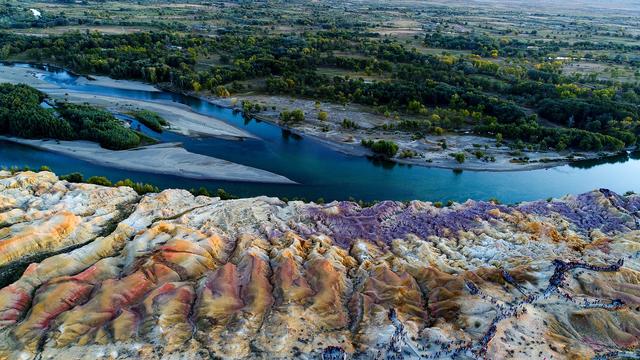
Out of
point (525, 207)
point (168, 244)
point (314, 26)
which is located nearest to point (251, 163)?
point (168, 244)

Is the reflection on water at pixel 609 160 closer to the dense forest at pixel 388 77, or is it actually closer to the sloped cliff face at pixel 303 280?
the dense forest at pixel 388 77

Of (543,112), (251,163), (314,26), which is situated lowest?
(251,163)

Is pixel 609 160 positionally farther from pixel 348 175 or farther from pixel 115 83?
pixel 115 83

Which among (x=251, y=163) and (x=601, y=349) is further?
(x=251, y=163)

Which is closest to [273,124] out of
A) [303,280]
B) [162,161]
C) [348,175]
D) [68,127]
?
[348,175]

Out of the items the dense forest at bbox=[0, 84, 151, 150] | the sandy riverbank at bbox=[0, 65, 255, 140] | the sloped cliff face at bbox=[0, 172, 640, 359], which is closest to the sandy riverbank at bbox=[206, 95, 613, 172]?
the sandy riverbank at bbox=[0, 65, 255, 140]

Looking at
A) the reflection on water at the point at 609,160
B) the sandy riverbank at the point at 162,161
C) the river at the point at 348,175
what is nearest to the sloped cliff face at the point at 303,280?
the river at the point at 348,175

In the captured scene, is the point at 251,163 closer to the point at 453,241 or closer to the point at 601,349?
the point at 453,241

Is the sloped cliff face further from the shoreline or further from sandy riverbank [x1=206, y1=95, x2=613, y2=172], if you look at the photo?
sandy riverbank [x1=206, y1=95, x2=613, y2=172]
